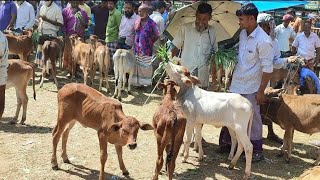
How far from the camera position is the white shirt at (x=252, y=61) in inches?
240

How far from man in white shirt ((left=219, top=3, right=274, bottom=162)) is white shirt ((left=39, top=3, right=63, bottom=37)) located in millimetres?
6586

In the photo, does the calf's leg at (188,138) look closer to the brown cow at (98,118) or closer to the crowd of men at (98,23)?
the brown cow at (98,118)

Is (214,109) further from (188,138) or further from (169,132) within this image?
(169,132)

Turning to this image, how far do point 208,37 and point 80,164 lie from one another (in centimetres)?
282

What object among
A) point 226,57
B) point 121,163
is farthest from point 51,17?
point 121,163

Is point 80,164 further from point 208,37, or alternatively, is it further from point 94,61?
point 94,61

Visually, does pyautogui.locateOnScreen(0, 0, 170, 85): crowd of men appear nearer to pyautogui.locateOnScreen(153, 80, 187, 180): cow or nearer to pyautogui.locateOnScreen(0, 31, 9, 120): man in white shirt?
pyautogui.locateOnScreen(0, 31, 9, 120): man in white shirt

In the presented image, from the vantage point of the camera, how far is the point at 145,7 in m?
10.8

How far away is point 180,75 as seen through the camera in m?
6.27

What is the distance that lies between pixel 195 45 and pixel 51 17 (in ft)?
19.6

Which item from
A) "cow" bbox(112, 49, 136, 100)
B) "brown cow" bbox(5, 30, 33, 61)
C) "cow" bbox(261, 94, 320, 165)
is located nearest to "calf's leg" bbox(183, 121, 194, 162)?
"cow" bbox(261, 94, 320, 165)

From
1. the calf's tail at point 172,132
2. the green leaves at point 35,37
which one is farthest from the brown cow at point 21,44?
the calf's tail at point 172,132

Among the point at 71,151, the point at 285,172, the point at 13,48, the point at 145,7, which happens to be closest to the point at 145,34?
the point at 145,7

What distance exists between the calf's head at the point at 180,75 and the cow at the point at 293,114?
5.57 feet
